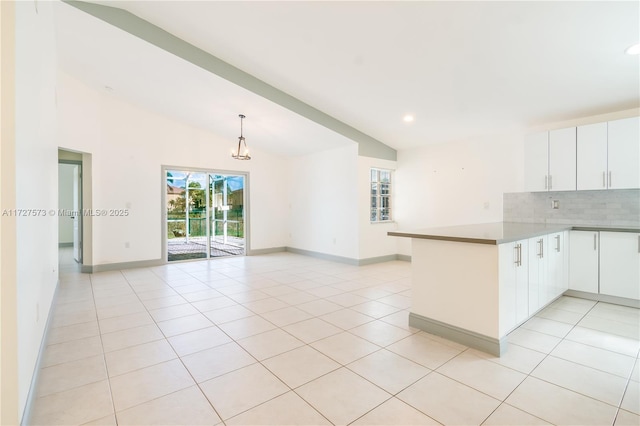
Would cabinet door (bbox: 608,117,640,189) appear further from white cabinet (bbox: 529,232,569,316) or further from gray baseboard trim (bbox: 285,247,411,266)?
gray baseboard trim (bbox: 285,247,411,266)

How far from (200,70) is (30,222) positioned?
308 cm

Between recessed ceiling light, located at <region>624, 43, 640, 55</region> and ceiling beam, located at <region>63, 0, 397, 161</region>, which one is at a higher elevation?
ceiling beam, located at <region>63, 0, 397, 161</region>

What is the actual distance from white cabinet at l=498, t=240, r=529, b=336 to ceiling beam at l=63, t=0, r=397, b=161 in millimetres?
3852

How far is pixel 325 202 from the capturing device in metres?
7.11

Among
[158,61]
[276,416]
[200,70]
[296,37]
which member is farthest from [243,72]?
[276,416]

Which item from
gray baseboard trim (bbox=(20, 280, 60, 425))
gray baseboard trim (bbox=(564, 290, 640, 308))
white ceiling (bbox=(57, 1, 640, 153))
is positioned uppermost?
white ceiling (bbox=(57, 1, 640, 153))

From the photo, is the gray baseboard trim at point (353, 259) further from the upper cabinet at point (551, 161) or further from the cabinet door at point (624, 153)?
the cabinet door at point (624, 153)

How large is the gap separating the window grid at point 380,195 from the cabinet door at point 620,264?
12.3 feet

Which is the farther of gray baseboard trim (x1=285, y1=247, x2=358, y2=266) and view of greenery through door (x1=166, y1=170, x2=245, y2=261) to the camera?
view of greenery through door (x1=166, y1=170, x2=245, y2=261)

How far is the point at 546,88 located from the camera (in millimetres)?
3721

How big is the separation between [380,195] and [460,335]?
14.4 feet

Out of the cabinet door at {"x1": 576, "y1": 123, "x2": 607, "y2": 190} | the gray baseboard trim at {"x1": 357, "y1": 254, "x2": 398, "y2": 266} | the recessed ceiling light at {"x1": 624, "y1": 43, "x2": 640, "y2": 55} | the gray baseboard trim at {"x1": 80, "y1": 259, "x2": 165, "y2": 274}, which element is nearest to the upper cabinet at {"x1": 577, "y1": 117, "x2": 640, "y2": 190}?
the cabinet door at {"x1": 576, "y1": 123, "x2": 607, "y2": 190}

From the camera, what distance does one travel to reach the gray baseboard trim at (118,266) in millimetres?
5719

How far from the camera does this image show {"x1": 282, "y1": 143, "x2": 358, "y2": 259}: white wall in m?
6.44
